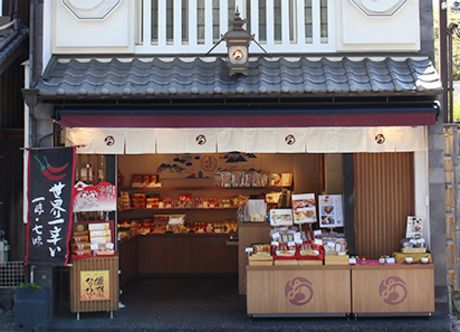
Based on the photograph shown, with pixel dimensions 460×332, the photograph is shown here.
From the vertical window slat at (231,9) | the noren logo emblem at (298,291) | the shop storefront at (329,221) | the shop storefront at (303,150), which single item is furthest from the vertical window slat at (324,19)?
the noren logo emblem at (298,291)

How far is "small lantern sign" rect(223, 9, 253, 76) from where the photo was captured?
920cm

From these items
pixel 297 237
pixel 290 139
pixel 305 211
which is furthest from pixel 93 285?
pixel 290 139

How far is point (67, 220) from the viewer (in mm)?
9367

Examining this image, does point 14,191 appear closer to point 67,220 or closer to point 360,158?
point 67,220

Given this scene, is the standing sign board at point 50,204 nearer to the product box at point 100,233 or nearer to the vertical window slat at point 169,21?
the product box at point 100,233

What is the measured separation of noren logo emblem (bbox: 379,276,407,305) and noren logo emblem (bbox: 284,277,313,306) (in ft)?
4.07

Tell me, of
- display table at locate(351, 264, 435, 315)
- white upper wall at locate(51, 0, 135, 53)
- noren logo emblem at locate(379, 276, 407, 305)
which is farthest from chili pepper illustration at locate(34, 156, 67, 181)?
noren logo emblem at locate(379, 276, 407, 305)

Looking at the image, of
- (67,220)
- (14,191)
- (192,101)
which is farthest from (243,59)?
(14,191)

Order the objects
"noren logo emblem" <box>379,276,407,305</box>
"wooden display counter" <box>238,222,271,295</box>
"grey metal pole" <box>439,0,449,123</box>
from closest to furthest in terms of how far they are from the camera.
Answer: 1. "noren logo emblem" <box>379,276,407,305</box>
2. "grey metal pole" <box>439,0,449,123</box>
3. "wooden display counter" <box>238,222,271,295</box>

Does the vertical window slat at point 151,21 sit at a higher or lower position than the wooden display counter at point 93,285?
higher

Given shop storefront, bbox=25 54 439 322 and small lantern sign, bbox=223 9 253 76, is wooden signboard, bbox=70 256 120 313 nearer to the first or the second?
shop storefront, bbox=25 54 439 322

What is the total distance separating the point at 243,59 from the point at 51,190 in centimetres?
396

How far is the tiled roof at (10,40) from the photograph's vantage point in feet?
32.7

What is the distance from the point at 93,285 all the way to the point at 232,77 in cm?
437
